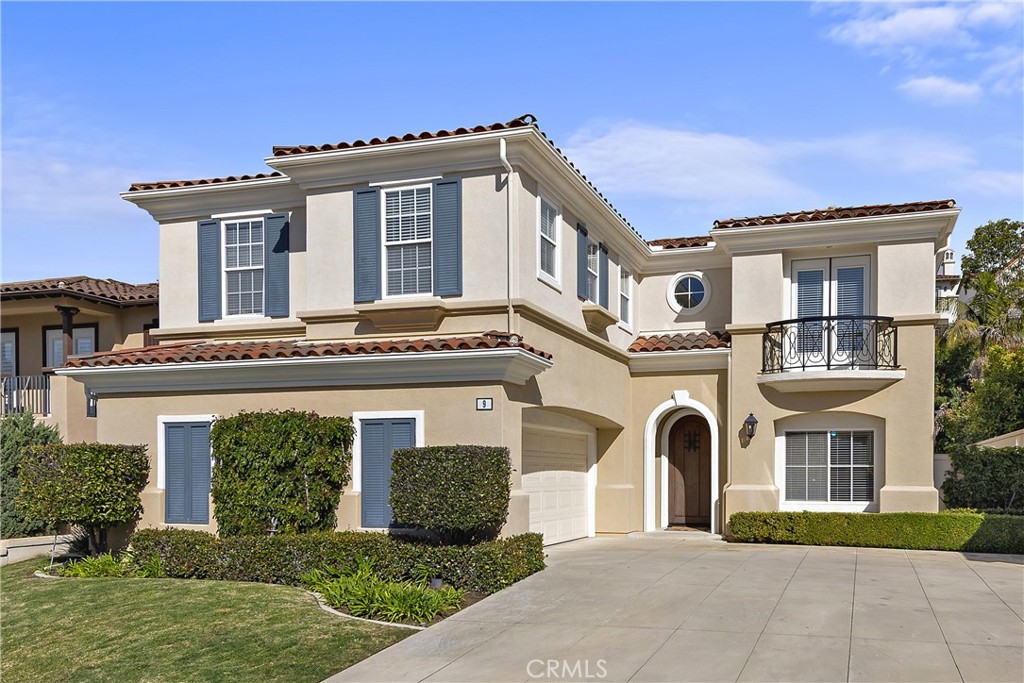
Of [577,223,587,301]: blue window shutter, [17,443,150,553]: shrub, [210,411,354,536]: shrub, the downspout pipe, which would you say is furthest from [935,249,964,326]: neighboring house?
[17,443,150,553]: shrub

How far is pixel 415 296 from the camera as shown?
15.1 m

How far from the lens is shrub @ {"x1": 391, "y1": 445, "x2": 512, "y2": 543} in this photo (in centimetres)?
1198

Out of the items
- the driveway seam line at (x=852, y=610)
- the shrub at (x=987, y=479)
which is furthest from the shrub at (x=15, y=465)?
the shrub at (x=987, y=479)

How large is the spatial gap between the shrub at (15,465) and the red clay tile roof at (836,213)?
14935mm

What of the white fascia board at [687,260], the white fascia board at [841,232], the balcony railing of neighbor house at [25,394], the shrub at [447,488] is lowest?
the shrub at [447,488]

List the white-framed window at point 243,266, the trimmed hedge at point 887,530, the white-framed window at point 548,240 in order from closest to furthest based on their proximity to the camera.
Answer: the white-framed window at point 548,240
the trimmed hedge at point 887,530
the white-framed window at point 243,266

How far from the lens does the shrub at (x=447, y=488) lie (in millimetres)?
11977

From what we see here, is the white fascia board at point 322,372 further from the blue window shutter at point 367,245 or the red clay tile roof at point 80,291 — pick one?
the red clay tile roof at point 80,291

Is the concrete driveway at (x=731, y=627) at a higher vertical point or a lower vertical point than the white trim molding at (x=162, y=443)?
lower

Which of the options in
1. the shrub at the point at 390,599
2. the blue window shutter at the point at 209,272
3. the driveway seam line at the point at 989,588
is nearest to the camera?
the shrub at the point at 390,599

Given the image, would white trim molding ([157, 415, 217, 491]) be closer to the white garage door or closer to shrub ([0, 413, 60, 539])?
shrub ([0, 413, 60, 539])

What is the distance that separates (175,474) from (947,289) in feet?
169

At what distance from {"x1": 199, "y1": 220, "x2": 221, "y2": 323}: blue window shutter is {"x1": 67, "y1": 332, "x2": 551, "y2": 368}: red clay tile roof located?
63.5 inches

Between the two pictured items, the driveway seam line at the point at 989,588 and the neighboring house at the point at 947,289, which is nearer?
the driveway seam line at the point at 989,588
